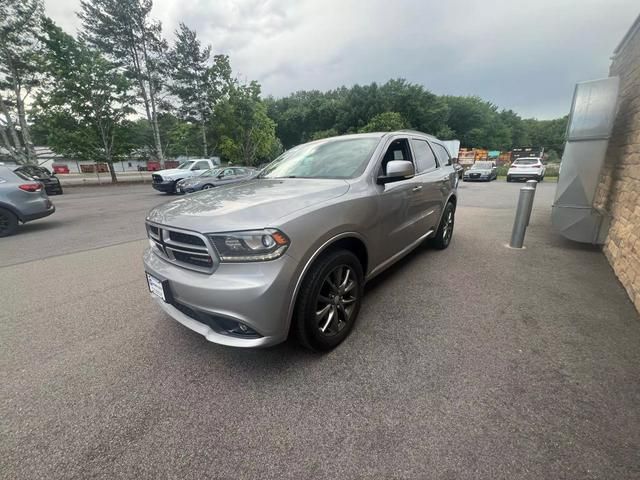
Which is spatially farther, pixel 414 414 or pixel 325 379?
pixel 325 379

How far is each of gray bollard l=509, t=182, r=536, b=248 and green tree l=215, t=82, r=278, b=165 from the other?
19.1 m

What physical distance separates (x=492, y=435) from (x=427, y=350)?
72cm

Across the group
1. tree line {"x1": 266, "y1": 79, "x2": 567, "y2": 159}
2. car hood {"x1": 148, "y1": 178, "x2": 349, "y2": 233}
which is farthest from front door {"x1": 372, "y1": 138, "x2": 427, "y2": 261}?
tree line {"x1": 266, "y1": 79, "x2": 567, "y2": 159}

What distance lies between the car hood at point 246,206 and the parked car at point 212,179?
10293 millimetres

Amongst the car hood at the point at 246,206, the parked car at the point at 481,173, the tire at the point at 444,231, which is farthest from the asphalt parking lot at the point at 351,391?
the parked car at the point at 481,173

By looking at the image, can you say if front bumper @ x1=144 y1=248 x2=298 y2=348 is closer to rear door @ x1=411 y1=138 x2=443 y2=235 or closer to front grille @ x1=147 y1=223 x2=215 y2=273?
front grille @ x1=147 y1=223 x2=215 y2=273

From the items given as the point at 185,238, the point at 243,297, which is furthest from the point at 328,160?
the point at 243,297

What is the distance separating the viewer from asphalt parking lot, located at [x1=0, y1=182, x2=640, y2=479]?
4.63 ft

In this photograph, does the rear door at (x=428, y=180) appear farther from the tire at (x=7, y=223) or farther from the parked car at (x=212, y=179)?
the parked car at (x=212, y=179)

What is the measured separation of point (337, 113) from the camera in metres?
43.6

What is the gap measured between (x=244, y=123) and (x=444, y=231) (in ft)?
62.8

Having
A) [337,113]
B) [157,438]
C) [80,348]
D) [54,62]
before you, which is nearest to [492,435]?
[157,438]

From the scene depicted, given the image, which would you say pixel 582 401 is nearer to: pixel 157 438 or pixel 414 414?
pixel 414 414

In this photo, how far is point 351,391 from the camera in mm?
1828
